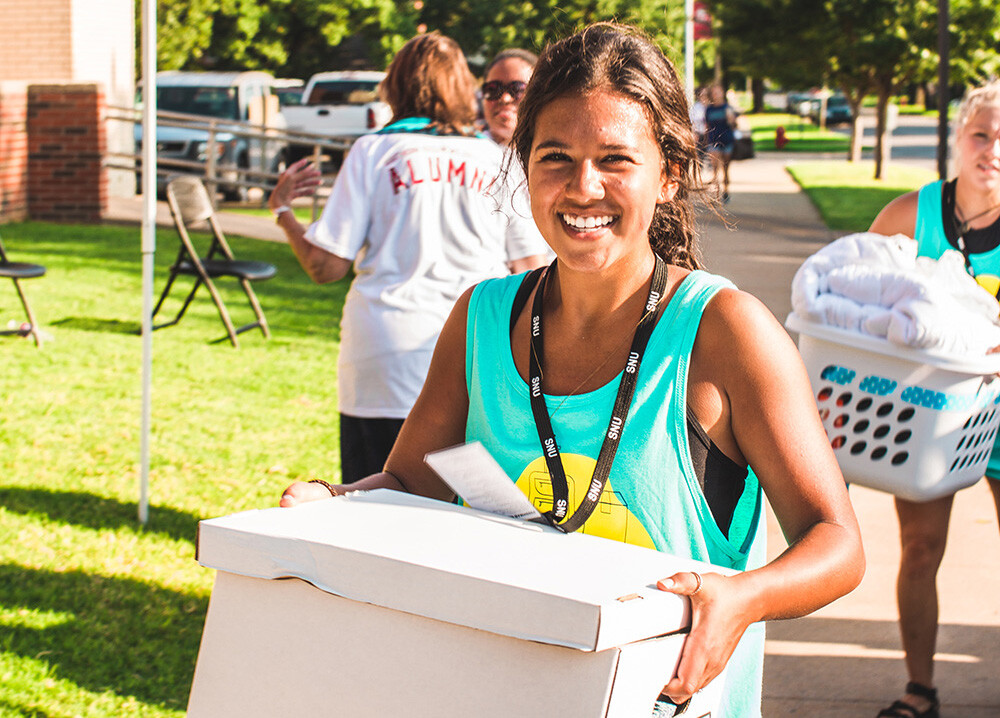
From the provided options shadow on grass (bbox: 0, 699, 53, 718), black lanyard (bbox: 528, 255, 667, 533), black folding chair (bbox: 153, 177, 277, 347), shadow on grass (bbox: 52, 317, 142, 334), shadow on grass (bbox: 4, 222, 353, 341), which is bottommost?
shadow on grass (bbox: 0, 699, 53, 718)

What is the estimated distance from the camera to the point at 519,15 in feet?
112

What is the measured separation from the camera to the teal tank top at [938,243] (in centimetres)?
362

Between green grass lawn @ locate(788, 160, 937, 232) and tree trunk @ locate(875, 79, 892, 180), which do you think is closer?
green grass lawn @ locate(788, 160, 937, 232)

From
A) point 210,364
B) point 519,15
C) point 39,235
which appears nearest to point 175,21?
point 519,15

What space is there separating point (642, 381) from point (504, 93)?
3004 millimetres

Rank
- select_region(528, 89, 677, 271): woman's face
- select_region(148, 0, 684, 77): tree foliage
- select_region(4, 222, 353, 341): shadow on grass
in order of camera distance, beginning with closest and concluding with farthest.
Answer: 1. select_region(528, 89, 677, 271): woman's face
2. select_region(4, 222, 353, 341): shadow on grass
3. select_region(148, 0, 684, 77): tree foliage

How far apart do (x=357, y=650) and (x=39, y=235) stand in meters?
13.7

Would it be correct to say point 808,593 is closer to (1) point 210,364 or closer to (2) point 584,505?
(2) point 584,505

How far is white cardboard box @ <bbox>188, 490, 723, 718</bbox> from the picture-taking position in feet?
4.38

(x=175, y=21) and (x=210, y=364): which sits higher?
(x=175, y=21)

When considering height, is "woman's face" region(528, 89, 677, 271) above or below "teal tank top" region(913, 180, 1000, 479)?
above

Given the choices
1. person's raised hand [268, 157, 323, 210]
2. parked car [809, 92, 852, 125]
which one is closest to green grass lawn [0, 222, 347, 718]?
person's raised hand [268, 157, 323, 210]

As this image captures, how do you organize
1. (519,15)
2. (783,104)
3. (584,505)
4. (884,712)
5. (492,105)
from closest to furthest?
(584,505)
(884,712)
(492,105)
(519,15)
(783,104)

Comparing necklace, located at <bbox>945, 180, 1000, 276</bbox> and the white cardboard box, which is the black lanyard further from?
necklace, located at <bbox>945, 180, 1000, 276</bbox>
